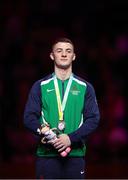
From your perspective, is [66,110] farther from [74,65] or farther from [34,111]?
[74,65]

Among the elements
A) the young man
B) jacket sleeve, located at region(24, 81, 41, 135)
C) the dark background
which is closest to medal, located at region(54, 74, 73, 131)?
the young man

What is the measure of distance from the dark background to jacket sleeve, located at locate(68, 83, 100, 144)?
2353 mm

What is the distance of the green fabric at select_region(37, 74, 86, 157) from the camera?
352cm

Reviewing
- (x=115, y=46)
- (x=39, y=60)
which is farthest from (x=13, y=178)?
(x=115, y=46)

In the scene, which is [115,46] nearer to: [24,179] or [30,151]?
[30,151]

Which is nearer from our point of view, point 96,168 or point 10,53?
point 96,168

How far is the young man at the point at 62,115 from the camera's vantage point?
138 inches

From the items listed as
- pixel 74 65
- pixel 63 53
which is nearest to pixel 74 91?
pixel 63 53

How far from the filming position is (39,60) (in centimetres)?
672

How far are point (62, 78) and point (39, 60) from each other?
3146mm

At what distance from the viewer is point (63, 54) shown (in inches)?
140

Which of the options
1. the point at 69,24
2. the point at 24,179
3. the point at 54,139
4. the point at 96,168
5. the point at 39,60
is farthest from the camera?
the point at 69,24

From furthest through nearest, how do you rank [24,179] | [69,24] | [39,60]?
[69,24] → [39,60] → [24,179]

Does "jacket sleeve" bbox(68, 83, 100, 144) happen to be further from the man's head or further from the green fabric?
the man's head
